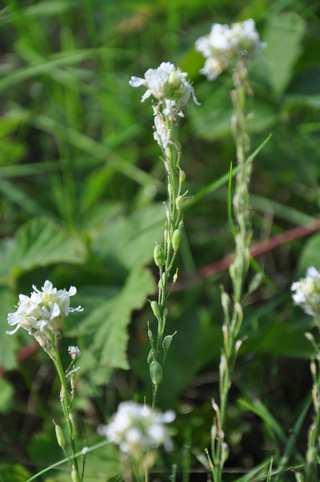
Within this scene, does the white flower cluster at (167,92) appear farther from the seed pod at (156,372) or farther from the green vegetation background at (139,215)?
the green vegetation background at (139,215)

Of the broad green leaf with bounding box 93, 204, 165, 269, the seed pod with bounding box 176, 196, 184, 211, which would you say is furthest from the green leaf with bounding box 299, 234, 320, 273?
the seed pod with bounding box 176, 196, 184, 211

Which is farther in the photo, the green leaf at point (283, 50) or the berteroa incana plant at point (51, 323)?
the green leaf at point (283, 50)

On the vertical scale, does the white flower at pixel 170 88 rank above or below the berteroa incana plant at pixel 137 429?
above

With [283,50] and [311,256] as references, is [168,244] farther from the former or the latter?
[283,50]

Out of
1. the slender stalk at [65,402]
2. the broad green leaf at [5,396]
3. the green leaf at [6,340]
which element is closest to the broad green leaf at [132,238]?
the green leaf at [6,340]

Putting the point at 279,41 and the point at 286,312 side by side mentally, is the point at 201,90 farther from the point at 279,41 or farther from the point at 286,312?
the point at 286,312

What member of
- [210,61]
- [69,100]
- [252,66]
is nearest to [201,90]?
[252,66]

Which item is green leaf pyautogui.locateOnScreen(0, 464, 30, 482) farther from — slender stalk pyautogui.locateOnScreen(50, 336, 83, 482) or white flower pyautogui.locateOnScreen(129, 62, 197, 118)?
white flower pyautogui.locateOnScreen(129, 62, 197, 118)

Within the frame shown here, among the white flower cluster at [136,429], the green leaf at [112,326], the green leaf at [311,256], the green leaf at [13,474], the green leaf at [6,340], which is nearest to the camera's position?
the white flower cluster at [136,429]
